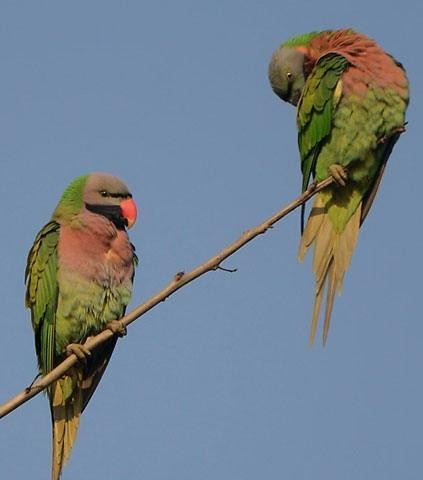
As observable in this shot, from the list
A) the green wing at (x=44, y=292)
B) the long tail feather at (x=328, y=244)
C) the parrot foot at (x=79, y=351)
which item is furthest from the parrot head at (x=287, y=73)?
the parrot foot at (x=79, y=351)

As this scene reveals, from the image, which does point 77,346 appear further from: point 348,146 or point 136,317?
point 348,146

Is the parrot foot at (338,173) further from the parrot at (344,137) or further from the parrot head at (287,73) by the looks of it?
the parrot head at (287,73)

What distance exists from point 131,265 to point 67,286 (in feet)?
1.73

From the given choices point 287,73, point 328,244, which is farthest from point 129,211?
point 287,73

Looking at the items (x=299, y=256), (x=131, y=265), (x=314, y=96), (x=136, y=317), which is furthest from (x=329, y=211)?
(x=136, y=317)

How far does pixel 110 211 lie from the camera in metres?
6.78

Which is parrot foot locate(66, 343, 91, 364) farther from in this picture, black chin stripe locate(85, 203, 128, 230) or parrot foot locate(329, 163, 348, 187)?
parrot foot locate(329, 163, 348, 187)

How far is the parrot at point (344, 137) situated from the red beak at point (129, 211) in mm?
1222

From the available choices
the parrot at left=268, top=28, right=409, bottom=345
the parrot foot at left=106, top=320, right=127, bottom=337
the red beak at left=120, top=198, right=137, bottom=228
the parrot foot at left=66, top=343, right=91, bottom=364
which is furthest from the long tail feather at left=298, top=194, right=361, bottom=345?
the parrot foot at left=66, top=343, right=91, bottom=364

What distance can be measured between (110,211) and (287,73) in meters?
1.83

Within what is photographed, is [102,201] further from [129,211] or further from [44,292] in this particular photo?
[44,292]

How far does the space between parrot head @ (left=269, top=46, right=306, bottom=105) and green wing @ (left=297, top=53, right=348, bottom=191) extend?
1.21 feet

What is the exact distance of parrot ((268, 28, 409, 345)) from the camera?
651 centimetres

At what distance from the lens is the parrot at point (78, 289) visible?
639cm
